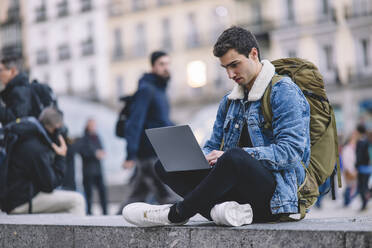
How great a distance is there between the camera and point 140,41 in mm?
48844

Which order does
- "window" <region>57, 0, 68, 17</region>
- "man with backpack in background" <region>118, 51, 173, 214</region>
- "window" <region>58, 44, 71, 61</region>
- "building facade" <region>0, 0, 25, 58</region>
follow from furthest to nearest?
"building facade" <region>0, 0, 25, 58</region>
"window" <region>57, 0, 68, 17</region>
"window" <region>58, 44, 71, 61</region>
"man with backpack in background" <region>118, 51, 173, 214</region>

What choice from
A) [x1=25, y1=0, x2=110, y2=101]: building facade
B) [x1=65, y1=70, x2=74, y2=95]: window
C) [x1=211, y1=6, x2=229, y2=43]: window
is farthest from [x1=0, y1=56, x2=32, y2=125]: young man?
[x1=65, y1=70, x2=74, y2=95]: window

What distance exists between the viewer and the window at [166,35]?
1852 inches

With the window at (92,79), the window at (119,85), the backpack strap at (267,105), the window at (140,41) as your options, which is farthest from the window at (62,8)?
the backpack strap at (267,105)

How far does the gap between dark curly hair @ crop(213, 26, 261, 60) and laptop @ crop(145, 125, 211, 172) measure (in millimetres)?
522

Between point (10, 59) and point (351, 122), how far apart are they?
30.5 meters

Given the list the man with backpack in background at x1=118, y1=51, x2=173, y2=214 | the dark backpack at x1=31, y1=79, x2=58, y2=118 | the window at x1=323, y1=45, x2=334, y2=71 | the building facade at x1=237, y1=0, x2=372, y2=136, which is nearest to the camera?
the dark backpack at x1=31, y1=79, x2=58, y2=118

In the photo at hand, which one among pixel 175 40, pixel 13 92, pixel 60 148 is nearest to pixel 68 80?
pixel 175 40

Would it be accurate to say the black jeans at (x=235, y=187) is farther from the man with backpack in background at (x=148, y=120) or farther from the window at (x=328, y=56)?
the window at (x=328, y=56)

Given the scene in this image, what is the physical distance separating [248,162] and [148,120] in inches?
157

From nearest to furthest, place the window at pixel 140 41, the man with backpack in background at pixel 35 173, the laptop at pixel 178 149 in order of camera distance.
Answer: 1. the laptop at pixel 178 149
2. the man with backpack in background at pixel 35 173
3. the window at pixel 140 41

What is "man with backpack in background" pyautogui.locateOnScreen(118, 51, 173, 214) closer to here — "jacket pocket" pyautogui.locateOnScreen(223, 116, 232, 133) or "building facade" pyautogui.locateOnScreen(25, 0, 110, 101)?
"jacket pocket" pyautogui.locateOnScreen(223, 116, 232, 133)

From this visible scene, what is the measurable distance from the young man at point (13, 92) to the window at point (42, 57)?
47.8 metres

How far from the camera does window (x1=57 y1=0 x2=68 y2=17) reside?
5391 cm
